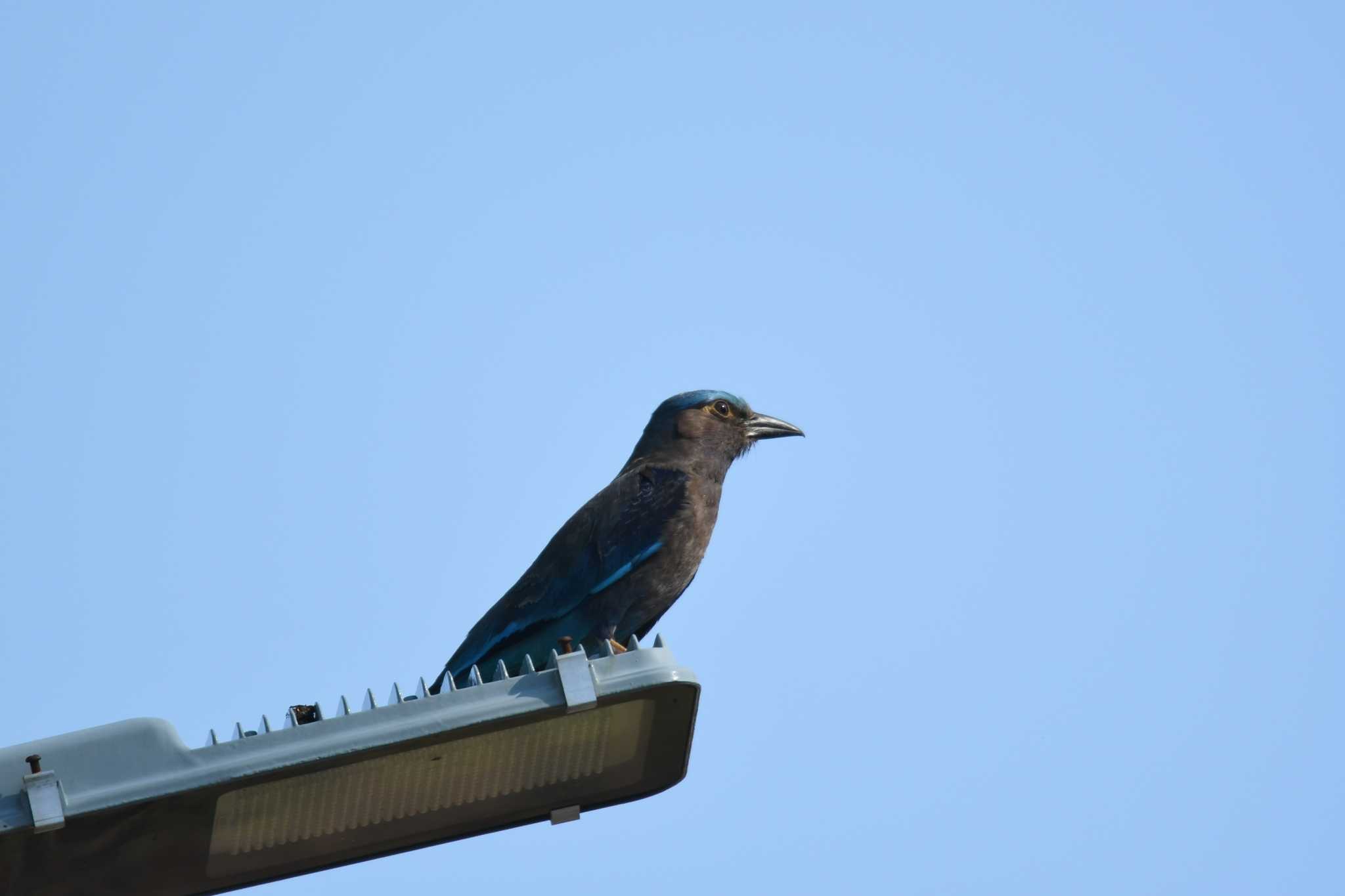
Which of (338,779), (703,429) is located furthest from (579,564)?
(338,779)

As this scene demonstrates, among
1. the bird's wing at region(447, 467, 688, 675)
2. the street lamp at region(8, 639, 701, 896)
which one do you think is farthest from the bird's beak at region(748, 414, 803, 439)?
the street lamp at region(8, 639, 701, 896)

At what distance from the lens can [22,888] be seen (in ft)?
14.3

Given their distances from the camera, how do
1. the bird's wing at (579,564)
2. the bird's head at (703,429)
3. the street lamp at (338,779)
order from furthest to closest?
the bird's head at (703,429), the bird's wing at (579,564), the street lamp at (338,779)

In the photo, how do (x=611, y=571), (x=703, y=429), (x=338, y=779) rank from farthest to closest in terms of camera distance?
(x=703, y=429) < (x=611, y=571) < (x=338, y=779)

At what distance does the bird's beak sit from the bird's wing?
38.1 inches

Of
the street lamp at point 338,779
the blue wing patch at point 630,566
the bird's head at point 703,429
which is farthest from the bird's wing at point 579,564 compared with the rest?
the street lamp at point 338,779

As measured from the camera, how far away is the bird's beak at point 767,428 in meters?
8.85

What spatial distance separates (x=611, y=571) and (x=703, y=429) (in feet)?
3.92

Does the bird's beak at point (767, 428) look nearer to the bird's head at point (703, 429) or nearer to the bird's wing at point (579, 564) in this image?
the bird's head at point (703, 429)

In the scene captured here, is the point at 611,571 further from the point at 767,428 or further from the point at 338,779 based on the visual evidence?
the point at 338,779

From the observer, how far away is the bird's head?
8.45m

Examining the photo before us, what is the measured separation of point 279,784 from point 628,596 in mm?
3371

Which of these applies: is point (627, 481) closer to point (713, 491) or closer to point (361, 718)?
point (713, 491)

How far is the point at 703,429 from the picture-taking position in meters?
8.55
